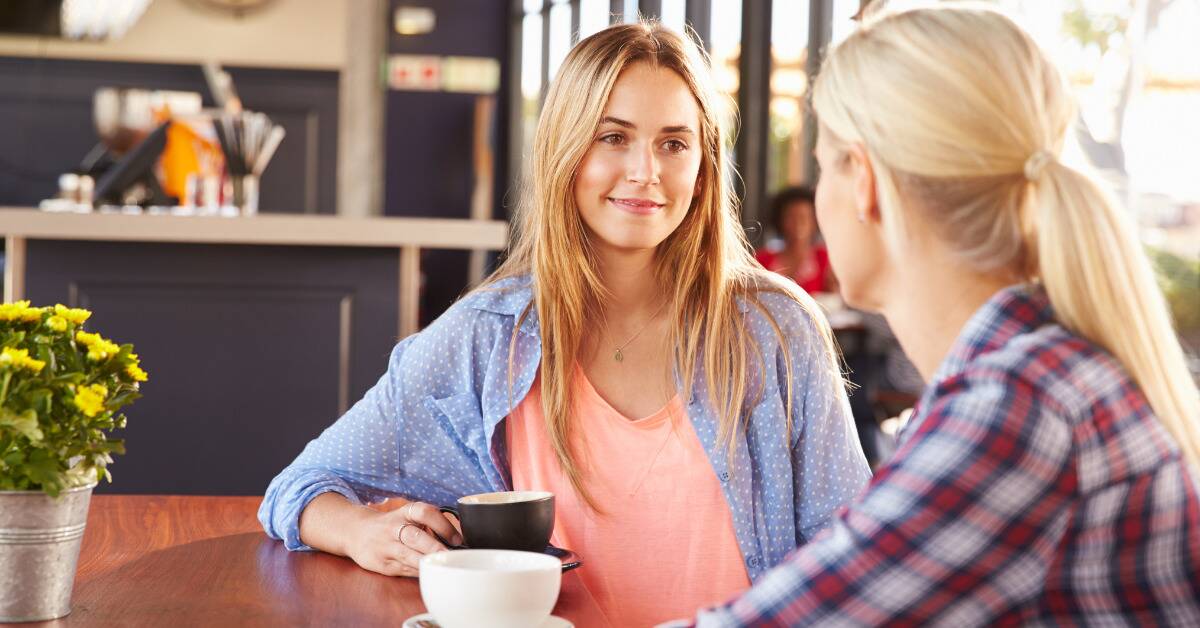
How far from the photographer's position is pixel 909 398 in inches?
192

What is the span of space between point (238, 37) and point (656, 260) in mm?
6364

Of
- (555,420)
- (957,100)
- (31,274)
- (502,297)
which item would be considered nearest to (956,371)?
(957,100)

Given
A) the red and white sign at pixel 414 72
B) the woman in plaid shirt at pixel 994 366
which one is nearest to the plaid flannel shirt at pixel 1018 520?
the woman in plaid shirt at pixel 994 366

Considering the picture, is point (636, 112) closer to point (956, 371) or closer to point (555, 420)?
point (555, 420)

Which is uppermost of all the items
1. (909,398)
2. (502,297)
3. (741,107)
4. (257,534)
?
(741,107)

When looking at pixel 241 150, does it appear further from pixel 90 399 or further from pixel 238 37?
pixel 238 37

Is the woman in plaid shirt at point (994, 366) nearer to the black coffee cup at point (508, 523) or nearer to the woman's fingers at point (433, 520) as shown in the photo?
the black coffee cup at point (508, 523)

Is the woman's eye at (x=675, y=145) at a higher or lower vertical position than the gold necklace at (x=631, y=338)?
higher

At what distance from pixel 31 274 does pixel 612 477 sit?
1.88 metres

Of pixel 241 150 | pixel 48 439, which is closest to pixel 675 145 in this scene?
pixel 48 439

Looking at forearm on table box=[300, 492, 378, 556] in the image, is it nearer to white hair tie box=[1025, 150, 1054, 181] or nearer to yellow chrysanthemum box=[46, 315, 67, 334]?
yellow chrysanthemum box=[46, 315, 67, 334]

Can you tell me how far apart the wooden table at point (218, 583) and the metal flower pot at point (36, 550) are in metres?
0.02

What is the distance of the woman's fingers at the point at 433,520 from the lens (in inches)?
52.0

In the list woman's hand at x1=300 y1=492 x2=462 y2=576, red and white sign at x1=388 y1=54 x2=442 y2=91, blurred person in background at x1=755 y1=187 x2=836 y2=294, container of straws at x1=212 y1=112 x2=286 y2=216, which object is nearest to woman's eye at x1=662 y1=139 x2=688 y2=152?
woman's hand at x1=300 y1=492 x2=462 y2=576
